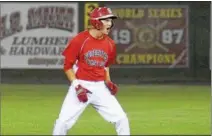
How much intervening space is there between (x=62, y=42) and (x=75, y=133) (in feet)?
33.2

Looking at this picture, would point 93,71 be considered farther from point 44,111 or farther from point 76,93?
point 44,111

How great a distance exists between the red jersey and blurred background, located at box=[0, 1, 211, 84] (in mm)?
11934

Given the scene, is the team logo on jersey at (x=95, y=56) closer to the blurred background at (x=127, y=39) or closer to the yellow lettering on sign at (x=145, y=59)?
the blurred background at (x=127, y=39)

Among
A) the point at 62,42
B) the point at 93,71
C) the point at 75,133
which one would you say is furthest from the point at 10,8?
the point at 93,71

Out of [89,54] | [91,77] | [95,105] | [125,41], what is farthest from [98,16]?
[125,41]

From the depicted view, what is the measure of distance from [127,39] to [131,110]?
6872mm

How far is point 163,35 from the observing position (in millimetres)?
20094

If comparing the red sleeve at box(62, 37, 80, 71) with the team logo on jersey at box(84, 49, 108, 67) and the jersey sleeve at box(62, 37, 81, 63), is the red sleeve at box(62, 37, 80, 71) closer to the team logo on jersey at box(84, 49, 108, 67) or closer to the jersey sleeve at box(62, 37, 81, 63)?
the jersey sleeve at box(62, 37, 81, 63)

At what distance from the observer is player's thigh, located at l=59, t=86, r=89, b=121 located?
7.59 meters

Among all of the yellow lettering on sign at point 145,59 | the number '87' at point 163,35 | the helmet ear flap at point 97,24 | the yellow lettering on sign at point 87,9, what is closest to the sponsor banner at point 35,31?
the yellow lettering on sign at point 87,9

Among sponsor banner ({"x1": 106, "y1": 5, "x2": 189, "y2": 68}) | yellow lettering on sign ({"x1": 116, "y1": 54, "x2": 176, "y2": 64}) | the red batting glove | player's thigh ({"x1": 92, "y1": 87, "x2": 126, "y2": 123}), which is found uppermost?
the red batting glove

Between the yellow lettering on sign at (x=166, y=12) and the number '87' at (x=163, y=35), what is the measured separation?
41 cm

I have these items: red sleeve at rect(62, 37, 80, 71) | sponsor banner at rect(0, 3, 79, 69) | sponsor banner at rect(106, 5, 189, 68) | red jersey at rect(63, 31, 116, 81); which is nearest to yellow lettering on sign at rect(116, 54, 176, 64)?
sponsor banner at rect(106, 5, 189, 68)

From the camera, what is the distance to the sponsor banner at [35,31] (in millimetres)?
20250
